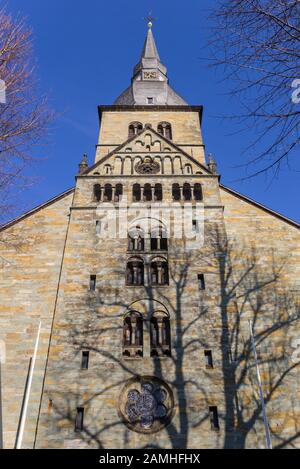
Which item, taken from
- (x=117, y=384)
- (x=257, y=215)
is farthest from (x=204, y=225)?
(x=117, y=384)

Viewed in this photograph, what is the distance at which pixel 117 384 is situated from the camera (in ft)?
40.0

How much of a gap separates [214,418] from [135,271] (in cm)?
520

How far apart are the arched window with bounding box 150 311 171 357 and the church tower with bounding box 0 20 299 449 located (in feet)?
0.10

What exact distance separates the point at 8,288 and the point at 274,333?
8274mm

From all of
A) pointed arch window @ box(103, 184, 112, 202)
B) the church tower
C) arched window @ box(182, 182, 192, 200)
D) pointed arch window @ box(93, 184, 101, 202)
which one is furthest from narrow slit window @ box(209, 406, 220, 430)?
pointed arch window @ box(93, 184, 101, 202)

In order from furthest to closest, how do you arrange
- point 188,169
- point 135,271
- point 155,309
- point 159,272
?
point 188,169 → point 135,271 → point 159,272 → point 155,309

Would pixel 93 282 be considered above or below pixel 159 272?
below

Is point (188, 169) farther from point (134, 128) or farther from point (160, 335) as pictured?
point (160, 335)

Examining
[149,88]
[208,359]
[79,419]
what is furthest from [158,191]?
[149,88]

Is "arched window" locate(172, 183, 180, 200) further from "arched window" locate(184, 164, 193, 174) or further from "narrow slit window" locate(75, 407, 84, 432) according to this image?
"narrow slit window" locate(75, 407, 84, 432)

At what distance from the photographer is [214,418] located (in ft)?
37.9

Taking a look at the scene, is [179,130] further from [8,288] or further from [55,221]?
[8,288]

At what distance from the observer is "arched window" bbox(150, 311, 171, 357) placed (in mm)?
12883

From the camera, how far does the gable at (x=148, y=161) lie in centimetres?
1822
